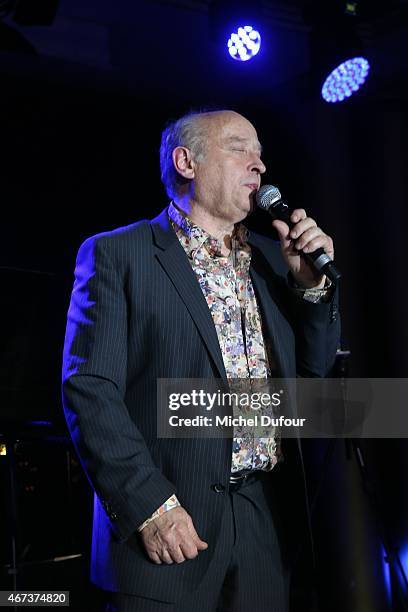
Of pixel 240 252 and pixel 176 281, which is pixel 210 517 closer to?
pixel 176 281

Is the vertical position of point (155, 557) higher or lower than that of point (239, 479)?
lower

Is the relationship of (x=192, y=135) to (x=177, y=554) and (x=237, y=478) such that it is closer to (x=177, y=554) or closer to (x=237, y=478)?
(x=237, y=478)

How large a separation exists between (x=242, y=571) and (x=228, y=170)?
1.14 m

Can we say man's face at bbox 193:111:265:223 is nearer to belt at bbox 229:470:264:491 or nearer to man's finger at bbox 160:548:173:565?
belt at bbox 229:470:264:491

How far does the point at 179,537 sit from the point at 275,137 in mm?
2834

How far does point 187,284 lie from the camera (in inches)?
68.1

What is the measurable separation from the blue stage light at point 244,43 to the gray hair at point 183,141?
3.24ft

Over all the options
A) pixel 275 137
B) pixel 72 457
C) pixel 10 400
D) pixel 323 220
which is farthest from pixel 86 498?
pixel 275 137

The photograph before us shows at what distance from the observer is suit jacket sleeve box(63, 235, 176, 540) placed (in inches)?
56.8

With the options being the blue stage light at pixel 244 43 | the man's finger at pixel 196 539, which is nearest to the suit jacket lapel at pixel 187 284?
the man's finger at pixel 196 539

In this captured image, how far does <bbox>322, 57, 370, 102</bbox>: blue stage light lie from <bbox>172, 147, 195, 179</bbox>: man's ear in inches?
53.4

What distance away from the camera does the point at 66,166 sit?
131 inches

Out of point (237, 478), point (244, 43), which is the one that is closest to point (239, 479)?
point (237, 478)

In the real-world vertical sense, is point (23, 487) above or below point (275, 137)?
below
